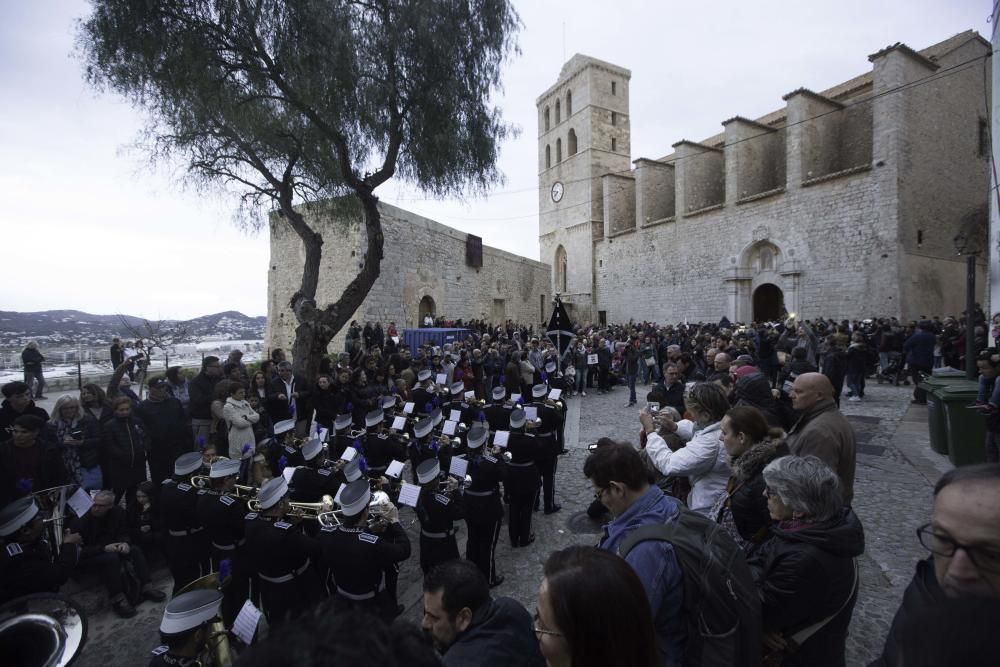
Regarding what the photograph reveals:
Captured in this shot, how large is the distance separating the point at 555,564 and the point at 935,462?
7602mm

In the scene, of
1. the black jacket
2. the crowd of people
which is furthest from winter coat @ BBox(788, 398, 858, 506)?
the black jacket

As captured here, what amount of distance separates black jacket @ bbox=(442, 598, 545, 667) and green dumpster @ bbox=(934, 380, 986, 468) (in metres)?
6.88

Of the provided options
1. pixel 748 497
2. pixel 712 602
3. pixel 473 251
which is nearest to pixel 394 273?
pixel 473 251

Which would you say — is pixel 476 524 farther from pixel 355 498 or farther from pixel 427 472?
pixel 355 498

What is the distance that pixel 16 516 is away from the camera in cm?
289

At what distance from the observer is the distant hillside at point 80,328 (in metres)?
14.0

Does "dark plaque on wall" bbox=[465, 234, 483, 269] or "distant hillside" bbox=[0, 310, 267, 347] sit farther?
"dark plaque on wall" bbox=[465, 234, 483, 269]

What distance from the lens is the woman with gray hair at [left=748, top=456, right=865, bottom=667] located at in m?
1.85

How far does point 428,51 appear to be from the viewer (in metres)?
8.83

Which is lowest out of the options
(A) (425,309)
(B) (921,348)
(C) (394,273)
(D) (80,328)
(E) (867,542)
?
(E) (867,542)

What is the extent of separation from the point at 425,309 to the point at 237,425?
44.7 feet

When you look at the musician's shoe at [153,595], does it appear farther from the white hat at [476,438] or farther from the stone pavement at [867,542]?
the white hat at [476,438]

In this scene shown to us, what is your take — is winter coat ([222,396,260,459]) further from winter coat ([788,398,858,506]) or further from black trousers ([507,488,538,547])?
winter coat ([788,398,858,506])

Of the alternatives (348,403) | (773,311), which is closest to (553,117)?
(773,311)
